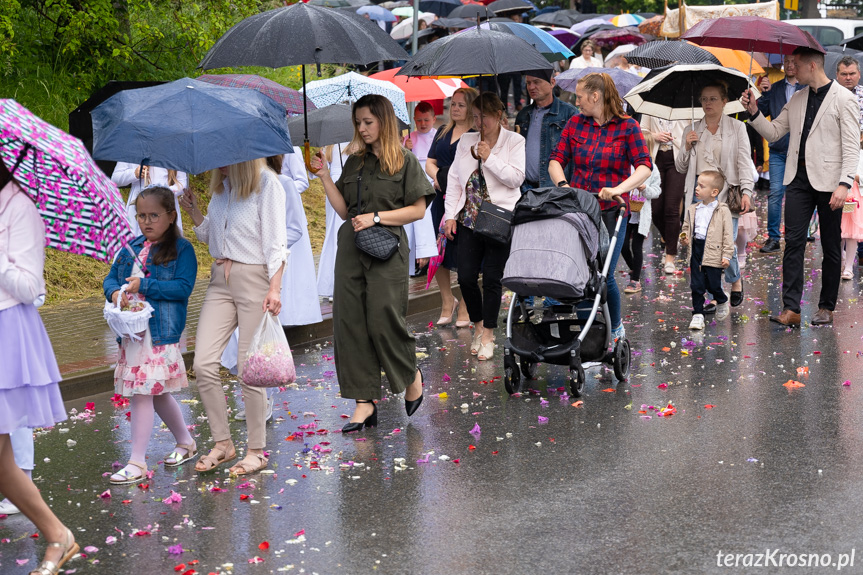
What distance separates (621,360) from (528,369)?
659 mm

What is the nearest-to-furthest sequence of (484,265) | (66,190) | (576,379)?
(66,190)
(576,379)
(484,265)

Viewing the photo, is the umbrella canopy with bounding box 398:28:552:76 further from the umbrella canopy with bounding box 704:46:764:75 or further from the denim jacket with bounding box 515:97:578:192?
the umbrella canopy with bounding box 704:46:764:75

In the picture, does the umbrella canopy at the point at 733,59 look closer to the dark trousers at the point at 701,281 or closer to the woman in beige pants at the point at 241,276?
the dark trousers at the point at 701,281

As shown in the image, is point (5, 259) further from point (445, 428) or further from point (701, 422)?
point (701, 422)

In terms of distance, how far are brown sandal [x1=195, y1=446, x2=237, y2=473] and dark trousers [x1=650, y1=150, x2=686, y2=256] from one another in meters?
7.45

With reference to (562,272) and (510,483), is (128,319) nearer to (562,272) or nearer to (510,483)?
(510,483)

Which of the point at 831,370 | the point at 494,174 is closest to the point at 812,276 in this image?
the point at 831,370

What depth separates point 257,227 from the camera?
6059 millimetres

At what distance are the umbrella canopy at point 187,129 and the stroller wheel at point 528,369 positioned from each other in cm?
281

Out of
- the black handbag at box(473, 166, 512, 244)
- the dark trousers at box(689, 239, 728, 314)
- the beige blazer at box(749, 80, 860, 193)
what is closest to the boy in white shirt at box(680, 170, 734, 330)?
the dark trousers at box(689, 239, 728, 314)

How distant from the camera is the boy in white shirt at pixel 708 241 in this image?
9578 millimetres

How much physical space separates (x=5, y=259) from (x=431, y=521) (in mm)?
2240

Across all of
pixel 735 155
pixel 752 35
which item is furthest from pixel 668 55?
pixel 735 155

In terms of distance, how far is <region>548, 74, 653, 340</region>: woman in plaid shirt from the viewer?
318 inches
